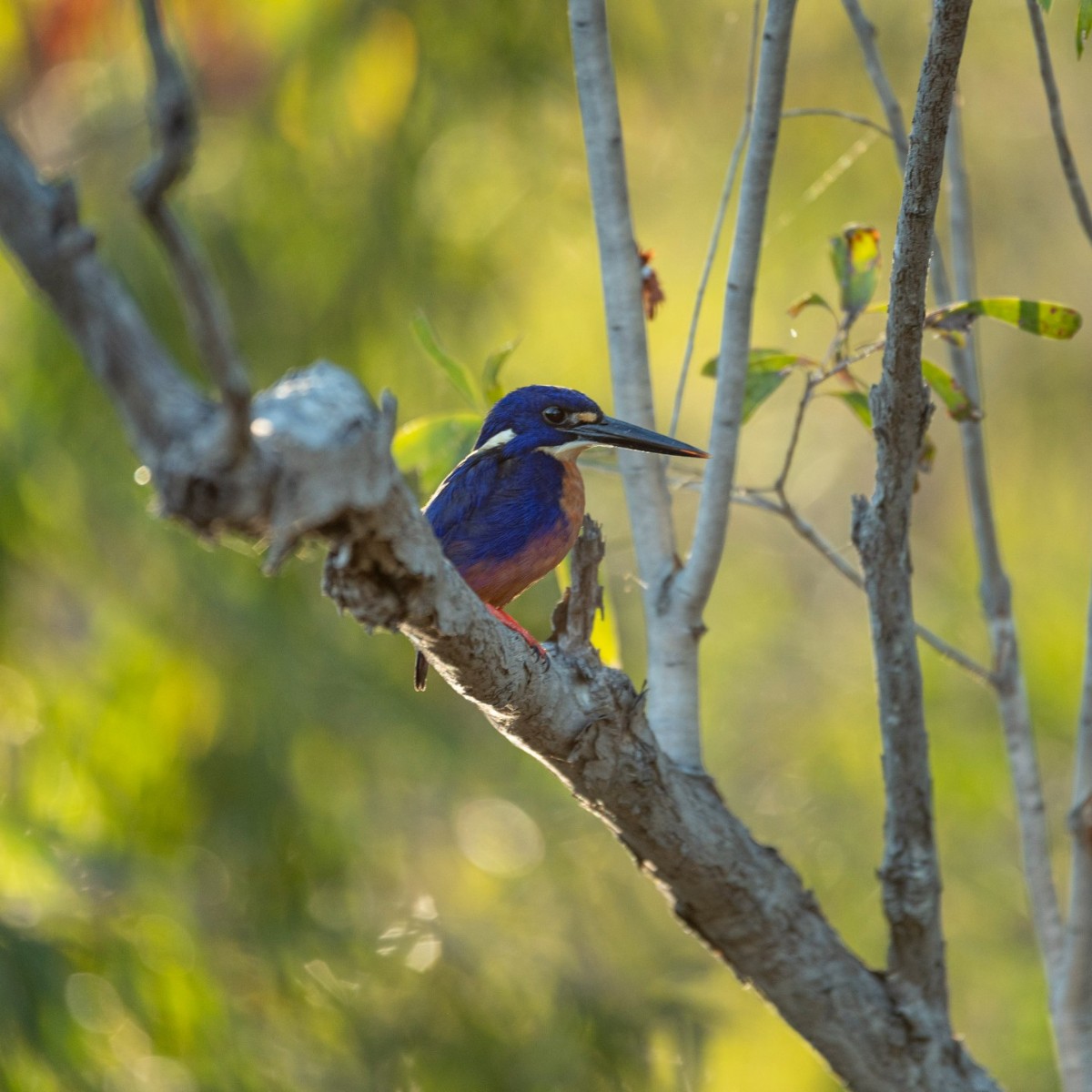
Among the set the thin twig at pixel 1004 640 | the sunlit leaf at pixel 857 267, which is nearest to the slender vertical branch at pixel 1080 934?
the thin twig at pixel 1004 640

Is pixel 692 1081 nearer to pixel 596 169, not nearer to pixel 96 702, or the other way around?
pixel 96 702

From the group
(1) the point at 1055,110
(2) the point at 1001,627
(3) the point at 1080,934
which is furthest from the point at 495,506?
(3) the point at 1080,934

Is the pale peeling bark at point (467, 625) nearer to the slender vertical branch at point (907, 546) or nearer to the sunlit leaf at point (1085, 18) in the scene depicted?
the slender vertical branch at point (907, 546)

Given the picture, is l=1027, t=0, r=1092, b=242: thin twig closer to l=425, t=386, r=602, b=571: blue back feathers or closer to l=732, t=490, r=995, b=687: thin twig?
l=732, t=490, r=995, b=687: thin twig

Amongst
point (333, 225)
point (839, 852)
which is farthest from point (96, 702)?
point (839, 852)

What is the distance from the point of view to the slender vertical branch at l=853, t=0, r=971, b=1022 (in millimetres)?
1657

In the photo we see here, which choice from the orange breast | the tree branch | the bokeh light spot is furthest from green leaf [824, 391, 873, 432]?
the bokeh light spot

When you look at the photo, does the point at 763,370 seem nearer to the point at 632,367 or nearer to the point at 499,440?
the point at 632,367

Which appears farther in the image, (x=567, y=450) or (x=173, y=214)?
(x=567, y=450)

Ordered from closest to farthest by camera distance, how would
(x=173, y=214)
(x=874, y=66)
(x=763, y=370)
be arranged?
(x=173, y=214) < (x=763, y=370) < (x=874, y=66)

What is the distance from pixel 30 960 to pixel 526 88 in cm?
322

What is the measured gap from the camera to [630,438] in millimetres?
2354

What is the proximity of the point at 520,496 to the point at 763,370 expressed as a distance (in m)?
0.57

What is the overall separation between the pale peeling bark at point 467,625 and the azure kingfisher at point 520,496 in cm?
55
